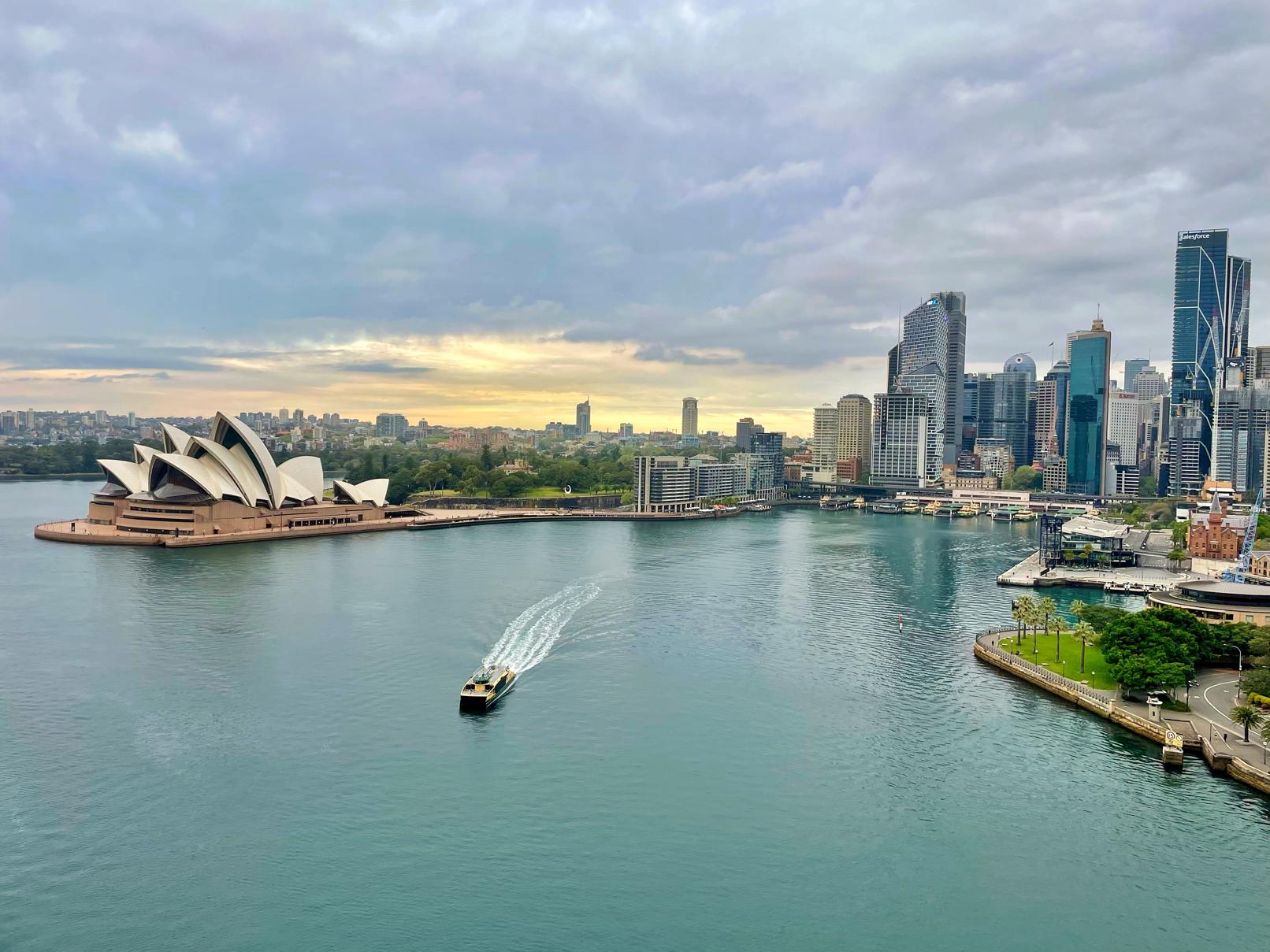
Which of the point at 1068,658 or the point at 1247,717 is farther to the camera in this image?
the point at 1068,658

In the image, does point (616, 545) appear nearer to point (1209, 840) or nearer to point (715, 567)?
point (715, 567)

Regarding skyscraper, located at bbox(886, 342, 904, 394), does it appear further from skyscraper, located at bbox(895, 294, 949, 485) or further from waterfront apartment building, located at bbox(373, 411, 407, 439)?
waterfront apartment building, located at bbox(373, 411, 407, 439)

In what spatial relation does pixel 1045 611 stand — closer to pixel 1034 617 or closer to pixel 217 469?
pixel 1034 617

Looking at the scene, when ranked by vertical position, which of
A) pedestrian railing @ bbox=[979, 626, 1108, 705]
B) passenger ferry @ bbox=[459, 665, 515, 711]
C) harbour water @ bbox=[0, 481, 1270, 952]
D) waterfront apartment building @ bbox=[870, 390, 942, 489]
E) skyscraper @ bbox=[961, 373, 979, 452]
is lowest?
harbour water @ bbox=[0, 481, 1270, 952]

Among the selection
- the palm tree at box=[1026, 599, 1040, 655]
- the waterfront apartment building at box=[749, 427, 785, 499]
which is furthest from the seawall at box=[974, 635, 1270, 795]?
the waterfront apartment building at box=[749, 427, 785, 499]

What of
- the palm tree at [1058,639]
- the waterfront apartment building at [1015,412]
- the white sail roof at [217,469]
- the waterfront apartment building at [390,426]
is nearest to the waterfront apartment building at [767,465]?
the white sail roof at [217,469]

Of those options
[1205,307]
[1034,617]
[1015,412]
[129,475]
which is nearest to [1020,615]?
[1034,617]

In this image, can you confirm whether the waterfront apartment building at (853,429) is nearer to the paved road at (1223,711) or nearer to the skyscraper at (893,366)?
the skyscraper at (893,366)

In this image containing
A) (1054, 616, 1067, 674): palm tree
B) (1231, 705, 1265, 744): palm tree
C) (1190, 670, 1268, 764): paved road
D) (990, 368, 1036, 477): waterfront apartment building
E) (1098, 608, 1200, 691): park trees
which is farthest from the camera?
(990, 368, 1036, 477): waterfront apartment building
